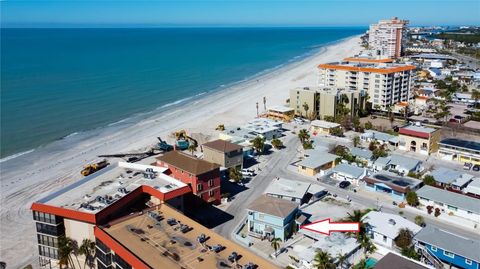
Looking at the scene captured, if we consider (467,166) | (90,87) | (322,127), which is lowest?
(467,166)

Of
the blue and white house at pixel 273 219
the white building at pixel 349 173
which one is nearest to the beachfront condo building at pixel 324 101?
the white building at pixel 349 173

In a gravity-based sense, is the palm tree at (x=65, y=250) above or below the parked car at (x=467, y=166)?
above

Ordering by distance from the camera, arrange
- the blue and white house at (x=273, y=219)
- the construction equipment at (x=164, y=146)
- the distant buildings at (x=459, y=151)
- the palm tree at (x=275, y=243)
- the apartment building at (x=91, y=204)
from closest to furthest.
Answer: the apartment building at (x=91, y=204) → the palm tree at (x=275, y=243) → the blue and white house at (x=273, y=219) → the distant buildings at (x=459, y=151) → the construction equipment at (x=164, y=146)

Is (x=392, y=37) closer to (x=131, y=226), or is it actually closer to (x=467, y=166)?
(x=467, y=166)

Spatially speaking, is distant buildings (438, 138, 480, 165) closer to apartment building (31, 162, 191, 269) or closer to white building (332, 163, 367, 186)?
white building (332, 163, 367, 186)

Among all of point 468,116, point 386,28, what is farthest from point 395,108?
point 386,28

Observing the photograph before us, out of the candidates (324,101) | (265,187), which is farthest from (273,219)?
(324,101)

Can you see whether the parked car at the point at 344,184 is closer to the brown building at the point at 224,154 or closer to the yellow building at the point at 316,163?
the yellow building at the point at 316,163

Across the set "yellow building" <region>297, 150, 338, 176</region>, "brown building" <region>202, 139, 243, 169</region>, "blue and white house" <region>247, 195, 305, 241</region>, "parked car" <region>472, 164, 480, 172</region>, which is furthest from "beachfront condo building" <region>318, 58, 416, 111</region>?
"blue and white house" <region>247, 195, 305, 241</region>
